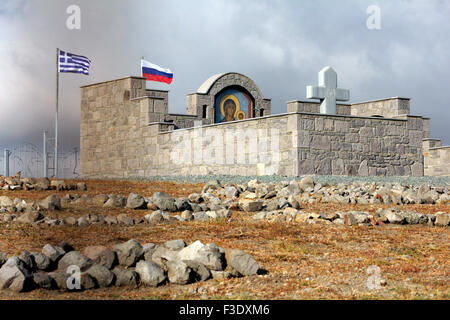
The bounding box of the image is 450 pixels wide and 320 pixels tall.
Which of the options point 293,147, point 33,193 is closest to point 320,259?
point 33,193

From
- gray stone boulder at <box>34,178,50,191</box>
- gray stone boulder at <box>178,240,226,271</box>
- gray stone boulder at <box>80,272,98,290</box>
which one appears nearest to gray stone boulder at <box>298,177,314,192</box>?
gray stone boulder at <box>34,178,50,191</box>

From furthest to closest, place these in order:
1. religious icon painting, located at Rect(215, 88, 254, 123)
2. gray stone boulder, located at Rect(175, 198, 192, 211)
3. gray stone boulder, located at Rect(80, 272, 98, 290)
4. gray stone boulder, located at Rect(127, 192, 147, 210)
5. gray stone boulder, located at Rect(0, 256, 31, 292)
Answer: religious icon painting, located at Rect(215, 88, 254, 123)
gray stone boulder, located at Rect(175, 198, 192, 211)
gray stone boulder, located at Rect(127, 192, 147, 210)
gray stone boulder, located at Rect(80, 272, 98, 290)
gray stone boulder, located at Rect(0, 256, 31, 292)

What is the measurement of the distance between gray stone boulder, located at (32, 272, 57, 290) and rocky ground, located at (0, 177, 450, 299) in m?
0.06

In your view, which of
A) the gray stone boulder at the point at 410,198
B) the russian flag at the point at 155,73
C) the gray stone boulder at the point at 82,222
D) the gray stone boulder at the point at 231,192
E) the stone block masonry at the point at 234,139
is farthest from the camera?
the russian flag at the point at 155,73

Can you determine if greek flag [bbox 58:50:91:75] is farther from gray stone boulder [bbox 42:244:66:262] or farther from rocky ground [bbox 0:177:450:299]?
gray stone boulder [bbox 42:244:66:262]

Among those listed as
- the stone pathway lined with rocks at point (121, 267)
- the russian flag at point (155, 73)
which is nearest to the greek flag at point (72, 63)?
the russian flag at point (155, 73)

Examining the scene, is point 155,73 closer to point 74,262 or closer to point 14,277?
point 74,262

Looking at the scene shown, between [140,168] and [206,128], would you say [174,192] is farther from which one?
[140,168]

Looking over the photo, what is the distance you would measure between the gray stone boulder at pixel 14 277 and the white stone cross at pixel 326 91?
1725 centimetres

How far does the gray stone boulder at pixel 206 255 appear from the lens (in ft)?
21.5

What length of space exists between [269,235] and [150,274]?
323 centimetres

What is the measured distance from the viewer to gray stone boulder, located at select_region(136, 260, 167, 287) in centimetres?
621

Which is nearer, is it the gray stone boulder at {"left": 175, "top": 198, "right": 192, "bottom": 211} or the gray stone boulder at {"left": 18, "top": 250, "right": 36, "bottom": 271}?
the gray stone boulder at {"left": 18, "top": 250, "right": 36, "bottom": 271}

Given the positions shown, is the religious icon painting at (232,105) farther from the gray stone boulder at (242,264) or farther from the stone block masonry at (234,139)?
the gray stone boulder at (242,264)
